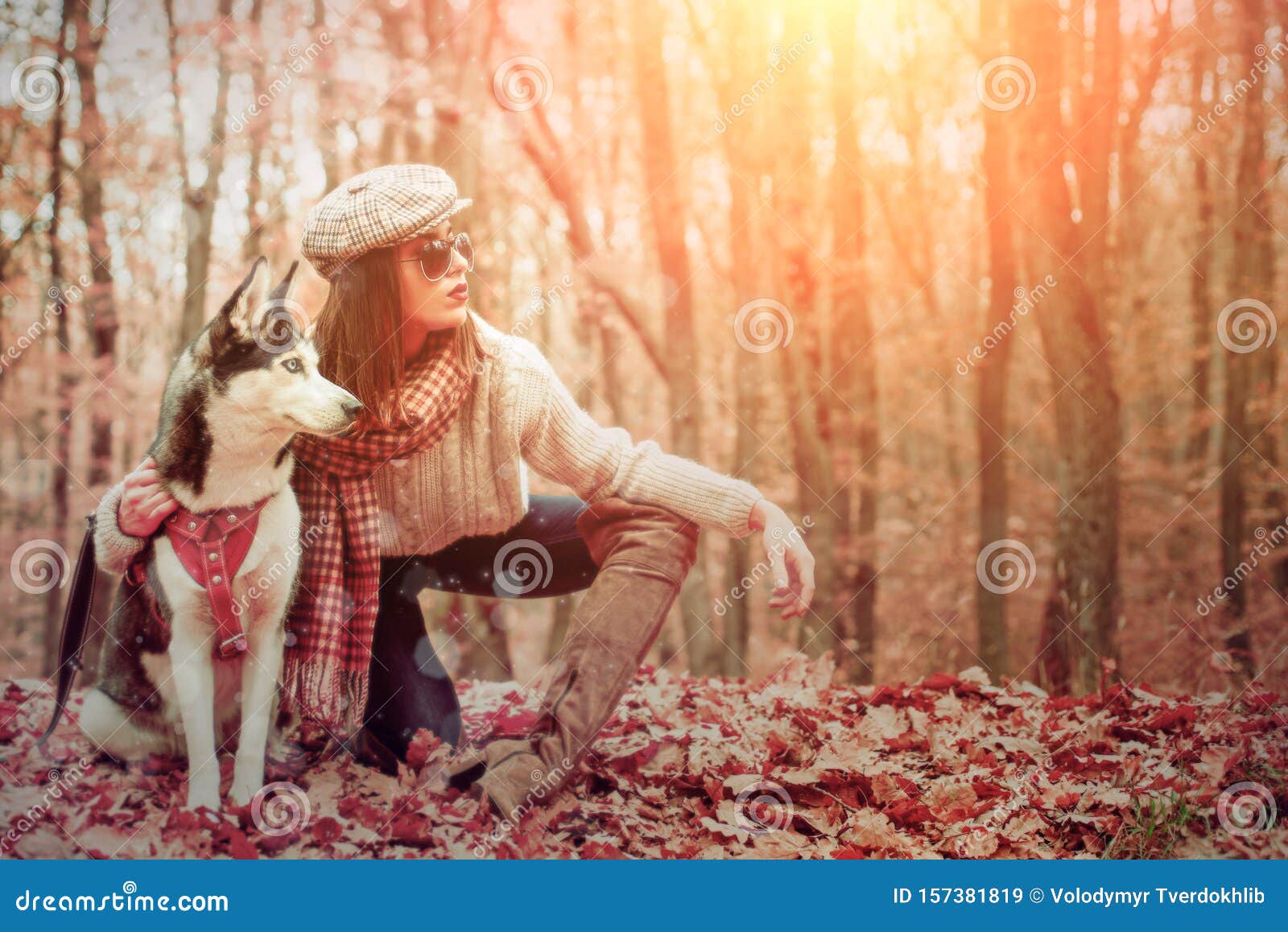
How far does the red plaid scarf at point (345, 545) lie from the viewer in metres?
3.63

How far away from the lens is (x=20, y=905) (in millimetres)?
3809

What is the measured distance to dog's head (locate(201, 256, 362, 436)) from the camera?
3270 millimetres

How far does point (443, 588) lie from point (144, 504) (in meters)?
1.18

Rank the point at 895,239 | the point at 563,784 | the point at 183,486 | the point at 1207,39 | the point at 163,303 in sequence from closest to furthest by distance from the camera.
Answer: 1. the point at 183,486
2. the point at 563,784
3. the point at 163,303
4. the point at 1207,39
5. the point at 895,239

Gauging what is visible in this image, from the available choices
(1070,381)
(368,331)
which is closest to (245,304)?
(368,331)

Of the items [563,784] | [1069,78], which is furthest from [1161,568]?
[563,784]

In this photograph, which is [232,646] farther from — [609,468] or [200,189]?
[200,189]

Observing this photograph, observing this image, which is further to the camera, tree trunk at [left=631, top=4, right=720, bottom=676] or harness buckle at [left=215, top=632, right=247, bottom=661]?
A: tree trunk at [left=631, top=4, right=720, bottom=676]

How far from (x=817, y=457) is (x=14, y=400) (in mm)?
5016

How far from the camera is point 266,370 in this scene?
129 inches

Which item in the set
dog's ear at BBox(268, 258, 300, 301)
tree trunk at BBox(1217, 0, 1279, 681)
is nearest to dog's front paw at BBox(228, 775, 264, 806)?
dog's ear at BBox(268, 258, 300, 301)

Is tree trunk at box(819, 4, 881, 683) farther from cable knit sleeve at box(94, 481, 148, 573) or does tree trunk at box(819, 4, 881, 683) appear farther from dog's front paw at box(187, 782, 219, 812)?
cable knit sleeve at box(94, 481, 148, 573)

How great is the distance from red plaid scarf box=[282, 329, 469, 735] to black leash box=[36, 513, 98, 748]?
0.77 meters

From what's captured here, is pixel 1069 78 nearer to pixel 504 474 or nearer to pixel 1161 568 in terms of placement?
pixel 504 474
